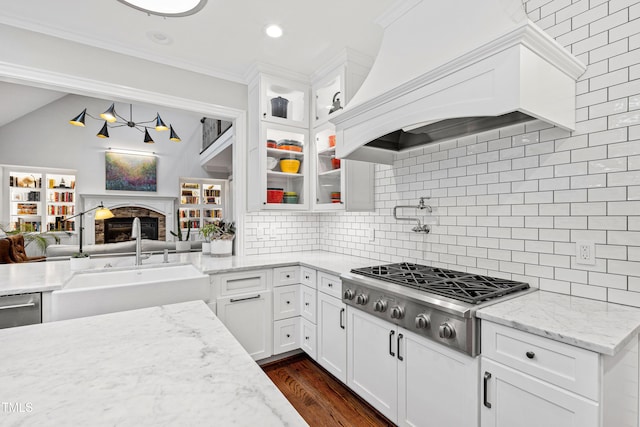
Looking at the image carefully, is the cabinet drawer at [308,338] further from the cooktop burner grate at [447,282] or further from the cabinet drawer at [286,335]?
the cooktop burner grate at [447,282]

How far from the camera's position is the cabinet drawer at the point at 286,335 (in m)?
2.74

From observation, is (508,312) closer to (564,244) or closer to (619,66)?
(564,244)

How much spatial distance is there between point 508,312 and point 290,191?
7.30ft

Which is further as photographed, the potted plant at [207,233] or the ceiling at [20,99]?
the ceiling at [20,99]

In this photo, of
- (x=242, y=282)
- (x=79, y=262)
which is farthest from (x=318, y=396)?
(x=79, y=262)

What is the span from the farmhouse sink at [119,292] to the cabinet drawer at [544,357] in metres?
1.75

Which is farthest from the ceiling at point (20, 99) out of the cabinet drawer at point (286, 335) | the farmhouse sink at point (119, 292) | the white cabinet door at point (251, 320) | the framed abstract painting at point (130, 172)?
A: the cabinet drawer at point (286, 335)

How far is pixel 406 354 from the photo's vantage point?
1.74m

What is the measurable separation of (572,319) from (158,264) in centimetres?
266

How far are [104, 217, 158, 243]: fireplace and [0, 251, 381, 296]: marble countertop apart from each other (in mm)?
5636

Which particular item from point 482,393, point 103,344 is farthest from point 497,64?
point 103,344

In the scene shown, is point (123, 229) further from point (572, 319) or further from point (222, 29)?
point (572, 319)

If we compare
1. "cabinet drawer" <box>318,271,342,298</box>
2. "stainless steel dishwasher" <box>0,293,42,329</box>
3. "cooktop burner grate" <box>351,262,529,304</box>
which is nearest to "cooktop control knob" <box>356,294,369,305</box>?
"cooktop burner grate" <box>351,262,529,304</box>

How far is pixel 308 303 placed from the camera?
271cm
